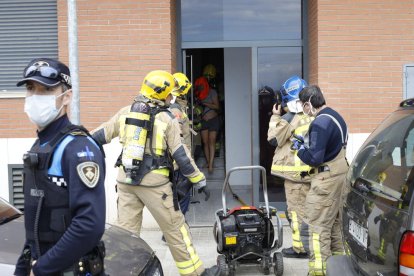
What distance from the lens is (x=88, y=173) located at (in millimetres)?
2570

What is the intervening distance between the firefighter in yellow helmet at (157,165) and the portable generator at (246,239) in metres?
0.40

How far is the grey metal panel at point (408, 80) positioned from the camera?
7.52 m

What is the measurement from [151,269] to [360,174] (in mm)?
1559

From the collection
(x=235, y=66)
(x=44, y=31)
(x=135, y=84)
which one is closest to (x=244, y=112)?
(x=235, y=66)

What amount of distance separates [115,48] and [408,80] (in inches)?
160

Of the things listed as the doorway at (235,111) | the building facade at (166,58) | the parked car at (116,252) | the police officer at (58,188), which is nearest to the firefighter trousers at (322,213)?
the parked car at (116,252)

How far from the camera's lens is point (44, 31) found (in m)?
7.93

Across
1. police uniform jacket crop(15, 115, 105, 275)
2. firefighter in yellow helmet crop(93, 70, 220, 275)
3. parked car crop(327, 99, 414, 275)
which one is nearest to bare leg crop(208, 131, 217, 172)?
firefighter in yellow helmet crop(93, 70, 220, 275)

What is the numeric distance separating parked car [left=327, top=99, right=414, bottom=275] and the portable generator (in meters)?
1.45

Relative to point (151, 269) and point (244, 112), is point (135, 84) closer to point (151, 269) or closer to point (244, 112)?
point (244, 112)

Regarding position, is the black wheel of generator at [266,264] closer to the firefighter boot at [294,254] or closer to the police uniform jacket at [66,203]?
the firefighter boot at [294,254]

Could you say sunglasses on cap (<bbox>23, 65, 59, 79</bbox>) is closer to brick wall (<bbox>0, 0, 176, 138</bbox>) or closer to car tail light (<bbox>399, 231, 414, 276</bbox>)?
car tail light (<bbox>399, 231, 414, 276</bbox>)

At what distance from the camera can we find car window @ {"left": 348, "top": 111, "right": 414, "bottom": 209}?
304cm

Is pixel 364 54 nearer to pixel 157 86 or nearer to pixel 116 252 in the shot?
pixel 157 86
